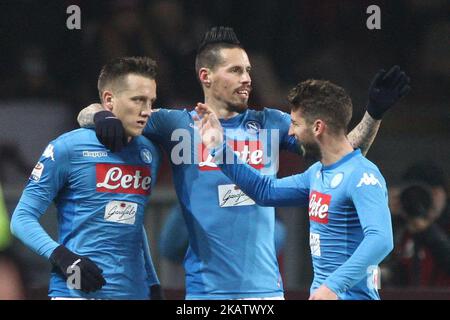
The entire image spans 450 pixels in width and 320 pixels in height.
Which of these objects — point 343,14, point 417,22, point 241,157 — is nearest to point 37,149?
point 241,157

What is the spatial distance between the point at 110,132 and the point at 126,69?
0.44 metres

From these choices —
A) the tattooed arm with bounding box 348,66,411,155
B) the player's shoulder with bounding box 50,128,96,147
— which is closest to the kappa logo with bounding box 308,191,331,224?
the tattooed arm with bounding box 348,66,411,155

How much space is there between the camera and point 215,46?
204 inches

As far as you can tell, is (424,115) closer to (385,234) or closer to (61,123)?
(61,123)

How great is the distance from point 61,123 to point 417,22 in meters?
3.17

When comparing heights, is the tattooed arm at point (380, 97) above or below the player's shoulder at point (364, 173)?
above

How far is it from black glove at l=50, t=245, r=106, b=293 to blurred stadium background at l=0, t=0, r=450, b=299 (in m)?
1.65

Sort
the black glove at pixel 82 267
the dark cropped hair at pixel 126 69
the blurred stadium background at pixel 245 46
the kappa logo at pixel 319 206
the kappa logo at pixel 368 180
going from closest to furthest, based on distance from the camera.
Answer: the kappa logo at pixel 368 180 < the kappa logo at pixel 319 206 < the black glove at pixel 82 267 < the dark cropped hair at pixel 126 69 < the blurred stadium background at pixel 245 46

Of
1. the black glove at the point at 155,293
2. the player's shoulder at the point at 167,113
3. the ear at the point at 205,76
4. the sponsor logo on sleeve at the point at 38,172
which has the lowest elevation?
the black glove at the point at 155,293

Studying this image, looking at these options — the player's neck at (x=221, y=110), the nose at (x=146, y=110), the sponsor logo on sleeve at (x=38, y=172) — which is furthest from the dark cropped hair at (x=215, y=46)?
the sponsor logo on sleeve at (x=38, y=172)

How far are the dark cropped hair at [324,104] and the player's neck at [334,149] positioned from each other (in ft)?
0.15

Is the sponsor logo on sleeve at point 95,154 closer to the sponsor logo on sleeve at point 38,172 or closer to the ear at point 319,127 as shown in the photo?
the sponsor logo on sleeve at point 38,172

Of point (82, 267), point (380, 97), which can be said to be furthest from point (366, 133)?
point (82, 267)

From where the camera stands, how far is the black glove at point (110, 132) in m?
4.63
